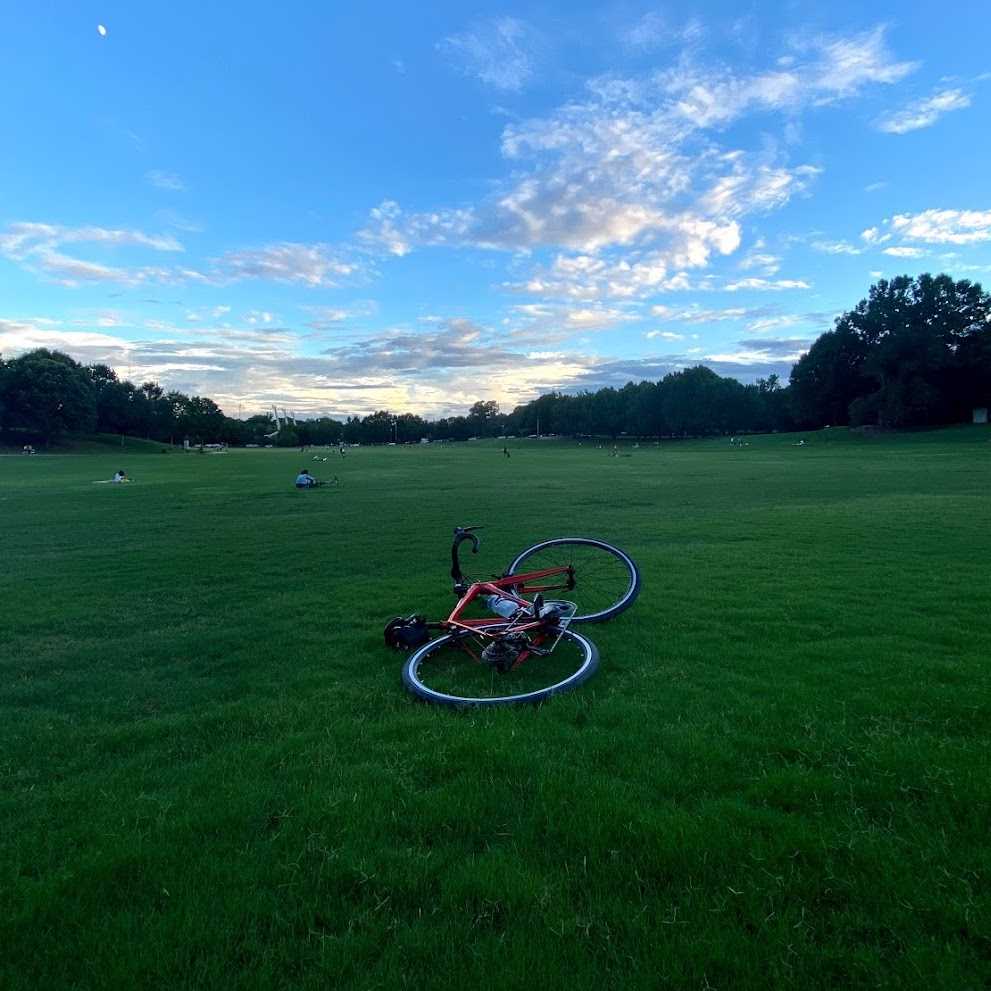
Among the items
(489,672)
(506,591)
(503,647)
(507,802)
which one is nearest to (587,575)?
(506,591)

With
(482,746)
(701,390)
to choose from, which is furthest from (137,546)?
(701,390)

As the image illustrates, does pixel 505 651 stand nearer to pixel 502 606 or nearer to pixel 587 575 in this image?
pixel 502 606

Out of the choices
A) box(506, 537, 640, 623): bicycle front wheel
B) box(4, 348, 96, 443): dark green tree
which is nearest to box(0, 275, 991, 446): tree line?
box(4, 348, 96, 443): dark green tree

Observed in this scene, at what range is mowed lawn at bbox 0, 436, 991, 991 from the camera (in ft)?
8.52

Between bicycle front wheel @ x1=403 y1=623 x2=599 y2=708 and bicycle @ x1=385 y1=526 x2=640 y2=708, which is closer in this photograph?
bicycle front wheel @ x1=403 y1=623 x2=599 y2=708

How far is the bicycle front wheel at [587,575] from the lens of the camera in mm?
7430

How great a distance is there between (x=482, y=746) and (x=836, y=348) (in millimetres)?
95348

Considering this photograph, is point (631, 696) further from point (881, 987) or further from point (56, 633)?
point (56, 633)

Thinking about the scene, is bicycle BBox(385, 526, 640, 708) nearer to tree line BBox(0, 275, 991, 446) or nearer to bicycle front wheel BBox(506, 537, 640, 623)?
bicycle front wheel BBox(506, 537, 640, 623)

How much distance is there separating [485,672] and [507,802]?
206cm

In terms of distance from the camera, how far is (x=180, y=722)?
4.85 metres

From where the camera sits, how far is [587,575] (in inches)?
363

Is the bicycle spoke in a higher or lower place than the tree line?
lower

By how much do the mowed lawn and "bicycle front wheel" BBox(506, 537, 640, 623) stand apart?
1.24 feet
